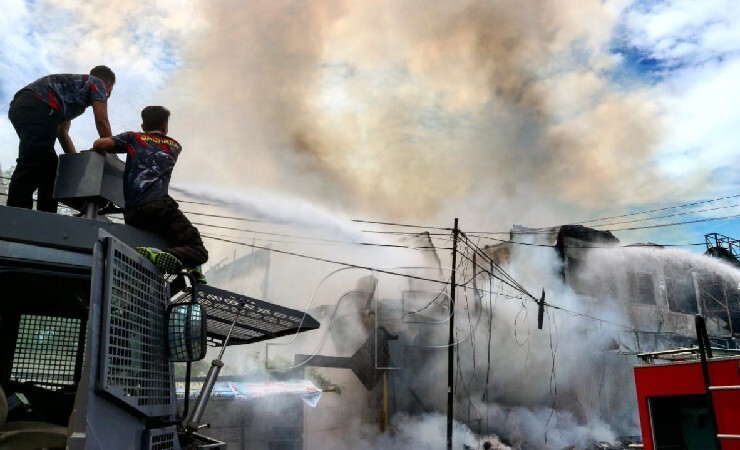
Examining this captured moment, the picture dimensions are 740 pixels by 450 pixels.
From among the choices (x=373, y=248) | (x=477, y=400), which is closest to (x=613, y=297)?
(x=477, y=400)

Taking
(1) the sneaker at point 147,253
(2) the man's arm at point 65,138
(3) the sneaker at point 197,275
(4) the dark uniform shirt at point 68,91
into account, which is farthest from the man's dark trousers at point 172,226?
(4) the dark uniform shirt at point 68,91

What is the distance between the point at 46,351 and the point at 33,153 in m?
1.23

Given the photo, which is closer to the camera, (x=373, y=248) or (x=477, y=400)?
(x=373, y=248)

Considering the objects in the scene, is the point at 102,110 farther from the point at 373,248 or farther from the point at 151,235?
the point at 373,248

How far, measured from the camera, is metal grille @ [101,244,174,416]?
2.21 metres

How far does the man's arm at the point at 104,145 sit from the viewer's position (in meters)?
3.15

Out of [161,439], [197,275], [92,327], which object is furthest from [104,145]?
[161,439]

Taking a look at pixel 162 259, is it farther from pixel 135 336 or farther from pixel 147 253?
pixel 135 336

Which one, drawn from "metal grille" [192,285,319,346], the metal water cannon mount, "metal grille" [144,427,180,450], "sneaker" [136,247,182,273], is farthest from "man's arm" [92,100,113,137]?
"metal grille" [144,427,180,450]

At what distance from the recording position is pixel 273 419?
18875mm

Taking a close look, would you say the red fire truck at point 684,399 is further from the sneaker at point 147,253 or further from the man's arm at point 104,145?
the man's arm at point 104,145

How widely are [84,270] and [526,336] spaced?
26364 mm

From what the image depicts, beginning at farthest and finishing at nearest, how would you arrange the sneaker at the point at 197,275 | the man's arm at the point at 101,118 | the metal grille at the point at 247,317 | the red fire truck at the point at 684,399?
the red fire truck at the point at 684,399, the metal grille at the point at 247,317, the man's arm at the point at 101,118, the sneaker at the point at 197,275

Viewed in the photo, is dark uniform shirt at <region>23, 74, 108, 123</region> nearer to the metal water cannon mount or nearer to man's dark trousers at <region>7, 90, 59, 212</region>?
man's dark trousers at <region>7, 90, 59, 212</region>
